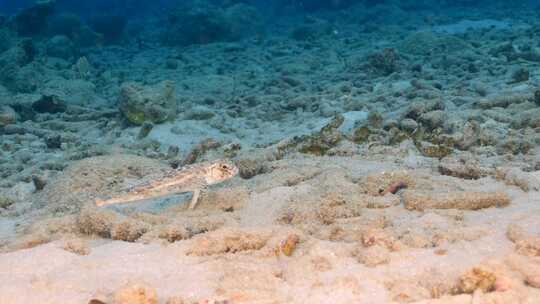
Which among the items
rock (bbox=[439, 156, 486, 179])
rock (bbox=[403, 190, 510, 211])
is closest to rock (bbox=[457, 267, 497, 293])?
rock (bbox=[403, 190, 510, 211])

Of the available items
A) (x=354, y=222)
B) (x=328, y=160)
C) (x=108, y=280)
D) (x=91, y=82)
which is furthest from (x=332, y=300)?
(x=91, y=82)

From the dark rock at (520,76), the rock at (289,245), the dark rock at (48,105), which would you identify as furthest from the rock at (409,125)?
the dark rock at (48,105)

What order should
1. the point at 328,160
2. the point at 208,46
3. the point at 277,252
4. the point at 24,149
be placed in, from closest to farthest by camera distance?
the point at 277,252 → the point at 328,160 → the point at 24,149 → the point at 208,46

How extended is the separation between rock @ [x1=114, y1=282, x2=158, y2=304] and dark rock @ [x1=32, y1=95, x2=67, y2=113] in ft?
39.3

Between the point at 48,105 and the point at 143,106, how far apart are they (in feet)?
12.3

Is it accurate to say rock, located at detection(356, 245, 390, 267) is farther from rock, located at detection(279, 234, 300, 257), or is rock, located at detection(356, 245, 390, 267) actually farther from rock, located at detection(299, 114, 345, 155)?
rock, located at detection(299, 114, 345, 155)

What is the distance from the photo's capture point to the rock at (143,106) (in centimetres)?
1206

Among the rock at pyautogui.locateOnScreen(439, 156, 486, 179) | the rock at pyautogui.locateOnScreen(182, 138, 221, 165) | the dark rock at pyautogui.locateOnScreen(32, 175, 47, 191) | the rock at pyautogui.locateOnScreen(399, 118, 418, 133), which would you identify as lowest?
the dark rock at pyautogui.locateOnScreen(32, 175, 47, 191)

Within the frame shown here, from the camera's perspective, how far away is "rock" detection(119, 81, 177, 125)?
1206 cm

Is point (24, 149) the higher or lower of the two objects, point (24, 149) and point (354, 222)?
the lower

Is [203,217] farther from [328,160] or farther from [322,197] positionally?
[328,160]

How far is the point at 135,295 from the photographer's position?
3.40 meters

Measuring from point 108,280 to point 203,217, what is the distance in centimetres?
141

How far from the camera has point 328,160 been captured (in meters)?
7.22
